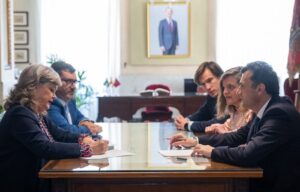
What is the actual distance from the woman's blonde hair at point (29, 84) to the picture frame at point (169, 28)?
477 cm

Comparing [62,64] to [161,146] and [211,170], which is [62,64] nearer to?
[161,146]

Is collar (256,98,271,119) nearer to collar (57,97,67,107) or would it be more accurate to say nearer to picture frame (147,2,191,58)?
collar (57,97,67,107)

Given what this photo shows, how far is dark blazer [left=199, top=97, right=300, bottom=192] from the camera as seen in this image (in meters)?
1.96

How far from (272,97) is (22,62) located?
555 centimetres

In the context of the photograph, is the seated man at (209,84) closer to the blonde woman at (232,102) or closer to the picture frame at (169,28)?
the blonde woman at (232,102)

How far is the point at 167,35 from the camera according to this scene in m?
7.00

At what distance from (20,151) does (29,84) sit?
1.14 ft

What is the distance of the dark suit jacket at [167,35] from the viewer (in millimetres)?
6992

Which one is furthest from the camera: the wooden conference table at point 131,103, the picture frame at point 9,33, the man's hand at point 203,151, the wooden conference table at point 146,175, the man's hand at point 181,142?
the wooden conference table at point 131,103

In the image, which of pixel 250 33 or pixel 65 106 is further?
pixel 250 33

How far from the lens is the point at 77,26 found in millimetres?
A: 7008

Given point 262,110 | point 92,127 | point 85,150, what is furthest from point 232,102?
point 85,150

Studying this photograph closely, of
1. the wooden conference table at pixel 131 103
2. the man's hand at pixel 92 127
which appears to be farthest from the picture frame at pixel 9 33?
the man's hand at pixel 92 127

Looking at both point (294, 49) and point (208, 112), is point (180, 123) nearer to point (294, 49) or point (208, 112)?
point (208, 112)
